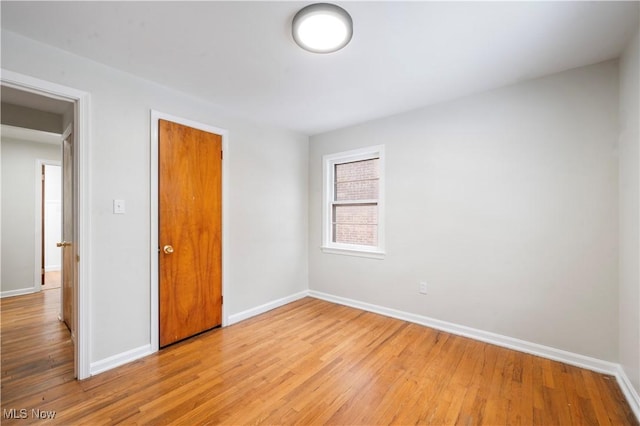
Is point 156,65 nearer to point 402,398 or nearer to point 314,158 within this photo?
point 314,158

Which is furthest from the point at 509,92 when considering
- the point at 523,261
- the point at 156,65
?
the point at 156,65

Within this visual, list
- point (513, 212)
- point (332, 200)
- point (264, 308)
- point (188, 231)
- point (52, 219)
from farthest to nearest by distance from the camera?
point (52, 219) < point (332, 200) < point (264, 308) < point (188, 231) < point (513, 212)

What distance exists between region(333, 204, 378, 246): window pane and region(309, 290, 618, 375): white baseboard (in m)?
0.85

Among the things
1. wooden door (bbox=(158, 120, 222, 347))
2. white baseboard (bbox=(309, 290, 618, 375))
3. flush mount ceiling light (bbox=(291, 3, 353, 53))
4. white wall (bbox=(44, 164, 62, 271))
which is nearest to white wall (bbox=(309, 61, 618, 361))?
white baseboard (bbox=(309, 290, 618, 375))


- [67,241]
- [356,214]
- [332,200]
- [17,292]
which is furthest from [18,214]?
[356,214]

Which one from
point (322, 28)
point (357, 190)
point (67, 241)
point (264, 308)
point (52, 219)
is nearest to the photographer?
point (322, 28)

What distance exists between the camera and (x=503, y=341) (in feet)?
8.42

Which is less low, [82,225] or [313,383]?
[82,225]

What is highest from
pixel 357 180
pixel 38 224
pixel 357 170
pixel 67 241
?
pixel 357 170

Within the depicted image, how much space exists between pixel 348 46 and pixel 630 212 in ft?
7.53

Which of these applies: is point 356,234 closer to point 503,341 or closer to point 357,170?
point 357,170

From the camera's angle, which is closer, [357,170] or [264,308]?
[264,308]

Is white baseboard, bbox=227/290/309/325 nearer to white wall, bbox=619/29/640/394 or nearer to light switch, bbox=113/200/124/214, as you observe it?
light switch, bbox=113/200/124/214

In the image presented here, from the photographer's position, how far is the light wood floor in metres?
1.71
